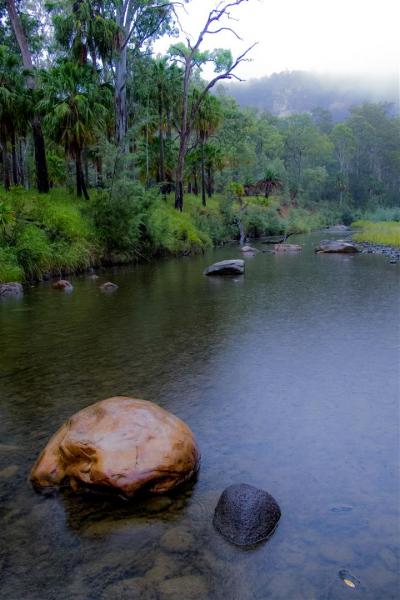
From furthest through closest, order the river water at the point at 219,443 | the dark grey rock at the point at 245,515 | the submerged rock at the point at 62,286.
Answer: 1. the submerged rock at the point at 62,286
2. the dark grey rock at the point at 245,515
3. the river water at the point at 219,443

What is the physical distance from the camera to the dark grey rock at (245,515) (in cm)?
338

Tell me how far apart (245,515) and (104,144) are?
846 inches

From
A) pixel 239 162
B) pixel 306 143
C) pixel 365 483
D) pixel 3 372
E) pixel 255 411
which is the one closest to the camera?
pixel 365 483

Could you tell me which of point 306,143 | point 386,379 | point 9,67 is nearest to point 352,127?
point 306,143

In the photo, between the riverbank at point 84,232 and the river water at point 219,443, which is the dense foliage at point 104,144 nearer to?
the riverbank at point 84,232

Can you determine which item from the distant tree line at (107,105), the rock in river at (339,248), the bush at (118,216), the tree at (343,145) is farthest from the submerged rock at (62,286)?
the tree at (343,145)

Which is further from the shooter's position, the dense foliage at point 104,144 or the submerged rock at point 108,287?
the dense foliage at point 104,144

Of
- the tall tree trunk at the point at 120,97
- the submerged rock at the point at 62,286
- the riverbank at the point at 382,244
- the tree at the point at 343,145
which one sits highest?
the tree at the point at 343,145

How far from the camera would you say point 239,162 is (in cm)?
5684

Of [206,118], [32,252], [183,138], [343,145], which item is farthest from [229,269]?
[343,145]

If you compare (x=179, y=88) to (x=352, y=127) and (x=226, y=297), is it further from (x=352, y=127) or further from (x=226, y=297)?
(x=352, y=127)

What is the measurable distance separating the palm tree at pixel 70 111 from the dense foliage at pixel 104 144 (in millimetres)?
57

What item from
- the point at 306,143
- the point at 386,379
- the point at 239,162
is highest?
the point at 306,143

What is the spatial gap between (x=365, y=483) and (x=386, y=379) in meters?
2.87
